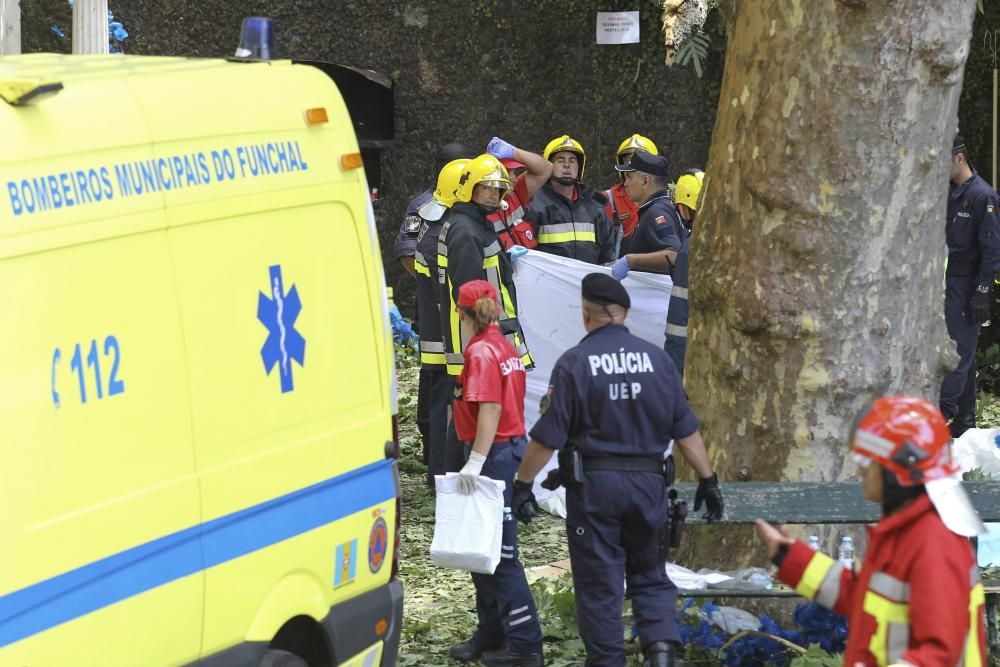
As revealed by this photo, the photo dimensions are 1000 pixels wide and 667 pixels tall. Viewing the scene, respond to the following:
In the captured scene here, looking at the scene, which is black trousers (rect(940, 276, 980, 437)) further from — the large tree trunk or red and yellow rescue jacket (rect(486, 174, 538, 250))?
the large tree trunk

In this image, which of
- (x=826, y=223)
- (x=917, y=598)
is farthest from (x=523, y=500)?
(x=917, y=598)

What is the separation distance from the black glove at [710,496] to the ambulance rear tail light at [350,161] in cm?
197

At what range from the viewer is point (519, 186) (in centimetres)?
1048

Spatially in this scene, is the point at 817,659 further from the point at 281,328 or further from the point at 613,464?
the point at 281,328

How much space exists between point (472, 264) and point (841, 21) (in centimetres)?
248

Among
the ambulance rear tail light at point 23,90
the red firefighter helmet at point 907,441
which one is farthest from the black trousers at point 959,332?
the ambulance rear tail light at point 23,90

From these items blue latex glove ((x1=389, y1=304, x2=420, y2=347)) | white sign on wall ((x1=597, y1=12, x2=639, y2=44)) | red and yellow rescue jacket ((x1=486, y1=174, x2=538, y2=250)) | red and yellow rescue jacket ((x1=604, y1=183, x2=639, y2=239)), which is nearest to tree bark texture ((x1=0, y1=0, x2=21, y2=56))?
red and yellow rescue jacket ((x1=486, y1=174, x2=538, y2=250))

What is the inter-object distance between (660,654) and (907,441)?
2.62 meters

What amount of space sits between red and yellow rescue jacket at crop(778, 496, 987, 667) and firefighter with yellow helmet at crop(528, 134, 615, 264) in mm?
6786

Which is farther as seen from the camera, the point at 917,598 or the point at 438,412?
the point at 438,412

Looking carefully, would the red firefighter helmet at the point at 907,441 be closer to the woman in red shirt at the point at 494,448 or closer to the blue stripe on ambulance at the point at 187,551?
the blue stripe on ambulance at the point at 187,551

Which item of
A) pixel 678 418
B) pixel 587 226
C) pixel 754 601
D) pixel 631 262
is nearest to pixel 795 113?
pixel 678 418

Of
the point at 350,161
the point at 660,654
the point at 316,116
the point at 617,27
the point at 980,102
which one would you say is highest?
the point at 617,27

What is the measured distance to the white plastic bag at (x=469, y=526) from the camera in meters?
6.28
